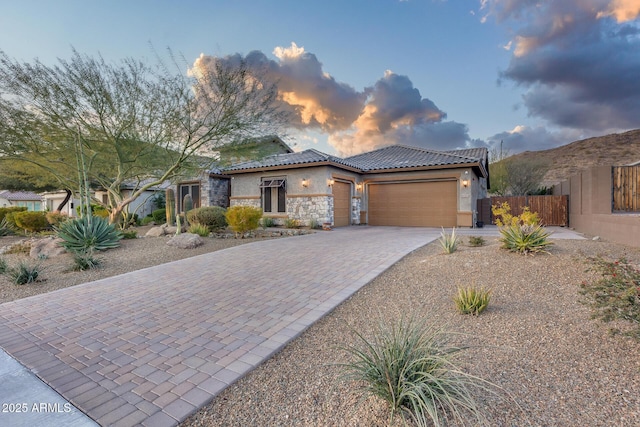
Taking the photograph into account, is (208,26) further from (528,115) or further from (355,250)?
(528,115)

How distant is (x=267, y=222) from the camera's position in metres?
15.6

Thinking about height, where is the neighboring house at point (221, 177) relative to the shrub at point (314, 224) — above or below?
above

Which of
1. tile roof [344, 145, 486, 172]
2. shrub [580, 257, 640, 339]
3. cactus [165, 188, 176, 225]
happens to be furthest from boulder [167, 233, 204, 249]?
tile roof [344, 145, 486, 172]

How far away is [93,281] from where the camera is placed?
19.3ft

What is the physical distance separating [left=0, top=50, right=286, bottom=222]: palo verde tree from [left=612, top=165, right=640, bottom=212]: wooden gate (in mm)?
11026

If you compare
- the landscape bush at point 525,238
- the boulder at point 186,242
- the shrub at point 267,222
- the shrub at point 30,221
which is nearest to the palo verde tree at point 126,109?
the shrub at point 30,221

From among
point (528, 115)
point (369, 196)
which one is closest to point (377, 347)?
point (369, 196)

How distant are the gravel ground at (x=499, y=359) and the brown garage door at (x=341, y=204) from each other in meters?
10.2

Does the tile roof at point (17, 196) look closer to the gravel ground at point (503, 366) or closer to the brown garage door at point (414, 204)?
the brown garage door at point (414, 204)

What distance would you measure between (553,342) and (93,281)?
735cm

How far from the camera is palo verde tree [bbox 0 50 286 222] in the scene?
10.1 m

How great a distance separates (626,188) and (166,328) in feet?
39.0

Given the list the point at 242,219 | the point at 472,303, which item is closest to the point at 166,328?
the point at 472,303

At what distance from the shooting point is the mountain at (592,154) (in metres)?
42.0
